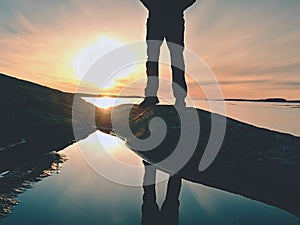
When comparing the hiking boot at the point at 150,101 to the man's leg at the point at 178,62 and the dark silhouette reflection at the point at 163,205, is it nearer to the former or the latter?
the man's leg at the point at 178,62

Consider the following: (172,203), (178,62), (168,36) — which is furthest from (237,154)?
(168,36)

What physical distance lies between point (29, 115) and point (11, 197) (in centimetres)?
1730

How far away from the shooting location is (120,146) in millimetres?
16625

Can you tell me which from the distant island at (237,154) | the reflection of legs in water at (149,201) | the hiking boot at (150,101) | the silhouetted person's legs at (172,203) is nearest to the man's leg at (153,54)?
the hiking boot at (150,101)

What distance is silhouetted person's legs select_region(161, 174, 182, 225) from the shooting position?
706cm

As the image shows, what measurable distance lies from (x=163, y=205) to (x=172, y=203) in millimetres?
341

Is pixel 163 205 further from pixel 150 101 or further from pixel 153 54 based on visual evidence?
pixel 153 54

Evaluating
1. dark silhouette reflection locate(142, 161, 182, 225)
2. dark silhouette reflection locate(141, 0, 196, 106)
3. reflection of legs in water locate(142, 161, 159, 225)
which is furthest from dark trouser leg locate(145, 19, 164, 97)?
dark silhouette reflection locate(142, 161, 182, 225)

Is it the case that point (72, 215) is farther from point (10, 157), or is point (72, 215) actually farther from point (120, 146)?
point (120, 146)

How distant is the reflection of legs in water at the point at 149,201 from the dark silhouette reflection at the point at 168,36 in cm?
519

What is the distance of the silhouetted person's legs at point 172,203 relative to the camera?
23.2ft

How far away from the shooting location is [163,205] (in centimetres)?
788

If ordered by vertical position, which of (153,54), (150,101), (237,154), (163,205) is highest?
(153,54)

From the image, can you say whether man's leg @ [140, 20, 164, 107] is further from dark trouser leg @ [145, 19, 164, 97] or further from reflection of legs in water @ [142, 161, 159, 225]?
reflection of legs in water @ [142, 161, 159, 225]
